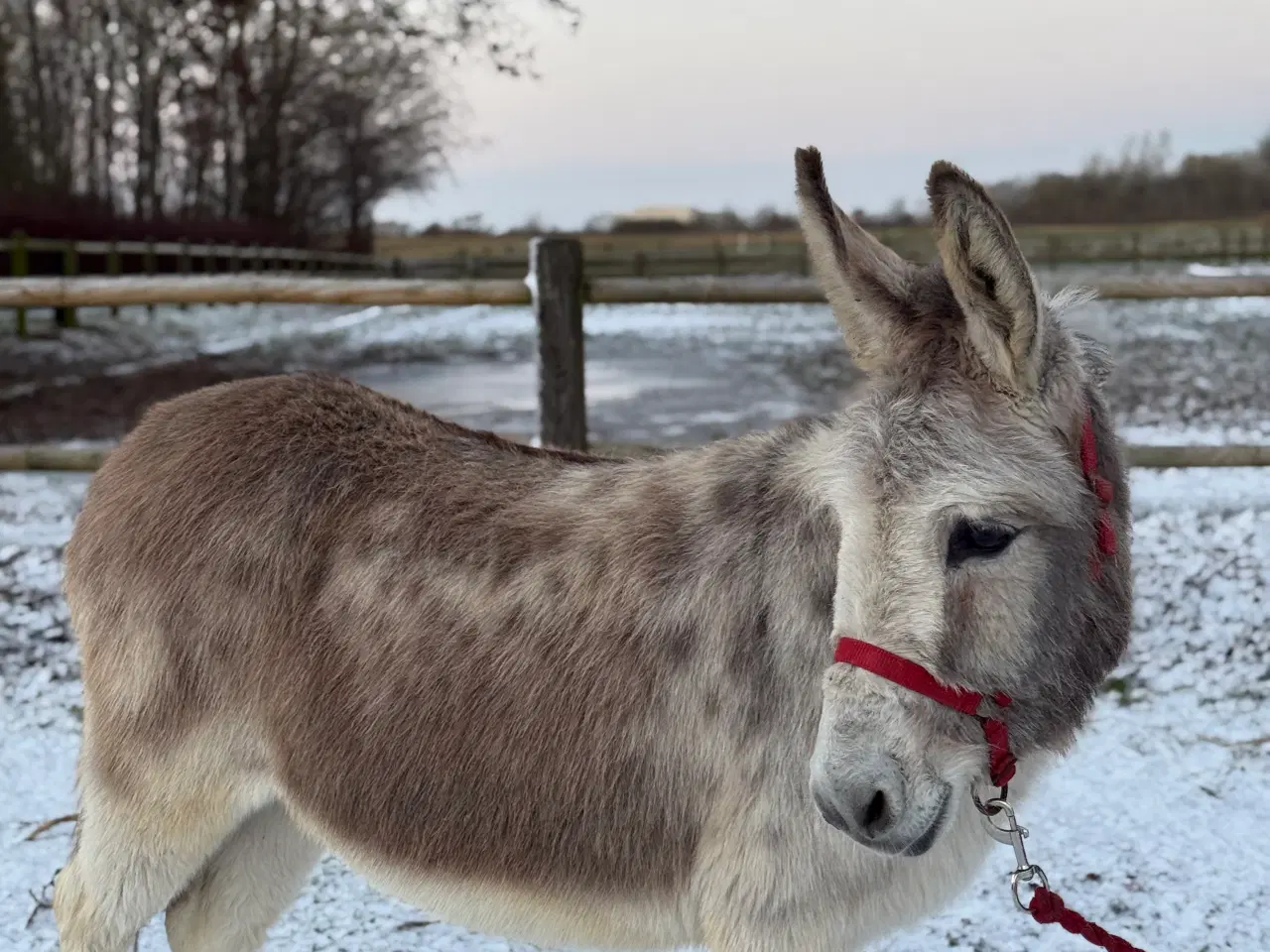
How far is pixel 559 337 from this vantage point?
5.28m

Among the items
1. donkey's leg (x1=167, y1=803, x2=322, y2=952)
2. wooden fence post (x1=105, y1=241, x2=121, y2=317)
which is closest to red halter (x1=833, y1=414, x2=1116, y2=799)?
donkey's leg (x1=167, y1=803, x2=322, y2=952)

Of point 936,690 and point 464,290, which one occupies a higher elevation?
point 464,290

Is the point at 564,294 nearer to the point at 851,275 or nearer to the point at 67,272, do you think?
the point at 851,275

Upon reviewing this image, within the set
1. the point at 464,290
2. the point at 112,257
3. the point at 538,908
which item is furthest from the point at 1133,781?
the point at 112,257

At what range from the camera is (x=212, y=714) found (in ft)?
7.49

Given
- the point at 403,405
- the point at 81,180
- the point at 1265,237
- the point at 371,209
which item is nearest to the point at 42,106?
the point at 81,180

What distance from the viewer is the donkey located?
172cm

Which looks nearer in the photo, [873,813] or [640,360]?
[873,813]

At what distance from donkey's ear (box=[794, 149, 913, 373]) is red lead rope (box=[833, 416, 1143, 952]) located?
365 mm

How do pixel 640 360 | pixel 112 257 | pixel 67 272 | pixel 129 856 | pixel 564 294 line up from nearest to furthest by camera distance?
pixel 129 856 → pixel 564 294 → pixel 640 360 → pixel 67 272 → pixel 112 257

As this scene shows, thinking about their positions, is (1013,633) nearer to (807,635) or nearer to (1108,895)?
(807,635)

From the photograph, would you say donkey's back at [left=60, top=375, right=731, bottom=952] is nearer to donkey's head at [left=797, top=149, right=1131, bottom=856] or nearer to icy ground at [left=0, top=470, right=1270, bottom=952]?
donkey's head at [left=797, top=149, right=1131, bottom=856]

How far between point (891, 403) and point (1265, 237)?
3792 cm

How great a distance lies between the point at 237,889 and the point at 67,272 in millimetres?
20165
